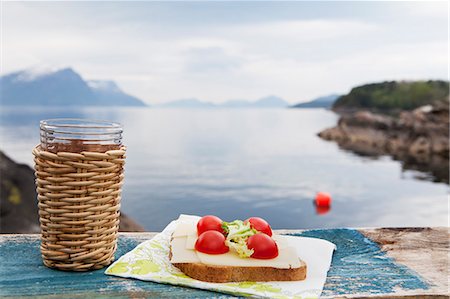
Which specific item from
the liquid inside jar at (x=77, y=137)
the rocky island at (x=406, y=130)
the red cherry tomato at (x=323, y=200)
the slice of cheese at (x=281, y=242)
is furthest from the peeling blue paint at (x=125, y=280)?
the rocky island at (x=406, y=130)

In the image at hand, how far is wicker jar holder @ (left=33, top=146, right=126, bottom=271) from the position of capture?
6.36 feet

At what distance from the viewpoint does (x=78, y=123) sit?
2098 mm

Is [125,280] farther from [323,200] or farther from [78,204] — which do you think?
[323,200]

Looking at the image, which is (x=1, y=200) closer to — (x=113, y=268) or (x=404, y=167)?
(x=113, y=268)

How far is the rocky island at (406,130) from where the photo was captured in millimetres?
21031

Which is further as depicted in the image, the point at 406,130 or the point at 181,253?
the point at 406,130

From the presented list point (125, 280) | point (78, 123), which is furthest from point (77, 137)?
point (125, 280)

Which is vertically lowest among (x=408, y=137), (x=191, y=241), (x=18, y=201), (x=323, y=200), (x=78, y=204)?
(x=323, y=200)

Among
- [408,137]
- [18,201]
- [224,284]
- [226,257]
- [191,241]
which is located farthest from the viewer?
[408,137]

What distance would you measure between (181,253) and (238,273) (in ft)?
0.86

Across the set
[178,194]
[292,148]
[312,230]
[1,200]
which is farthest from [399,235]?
[292,148]

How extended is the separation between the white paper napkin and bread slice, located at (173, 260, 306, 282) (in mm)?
21

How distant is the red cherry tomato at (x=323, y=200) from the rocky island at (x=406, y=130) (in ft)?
17.5

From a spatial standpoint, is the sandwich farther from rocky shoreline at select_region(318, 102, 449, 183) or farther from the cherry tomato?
rocky shoreline at select_region(318, 102, 449, 183)
